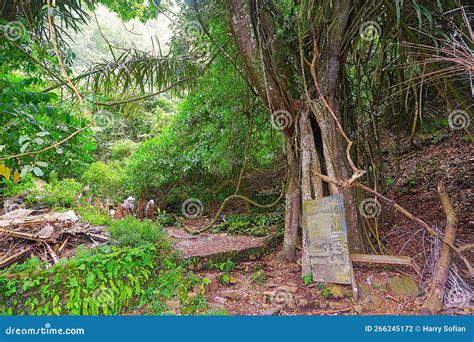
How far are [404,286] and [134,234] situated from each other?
2.34 m

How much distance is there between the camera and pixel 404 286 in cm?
259

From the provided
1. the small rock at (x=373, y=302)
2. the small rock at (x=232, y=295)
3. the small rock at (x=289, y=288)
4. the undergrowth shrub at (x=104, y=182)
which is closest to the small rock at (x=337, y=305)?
the small rock at (x=373, y=302)

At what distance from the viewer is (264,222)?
464cm

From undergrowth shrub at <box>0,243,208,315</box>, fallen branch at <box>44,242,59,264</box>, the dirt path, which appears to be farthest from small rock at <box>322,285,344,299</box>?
fallen branch at <box>44,242,59,264</box>

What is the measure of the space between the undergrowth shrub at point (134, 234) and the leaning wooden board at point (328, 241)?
57.6 inches

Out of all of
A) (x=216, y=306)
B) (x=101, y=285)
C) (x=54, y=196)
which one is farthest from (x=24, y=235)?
(x=216, y=306)

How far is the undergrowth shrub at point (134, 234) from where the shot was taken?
3010 mm

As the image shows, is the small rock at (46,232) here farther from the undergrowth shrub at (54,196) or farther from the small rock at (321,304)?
the small rock at (321,304)

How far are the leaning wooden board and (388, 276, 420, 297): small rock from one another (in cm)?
35

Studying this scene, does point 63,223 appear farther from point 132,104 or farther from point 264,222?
point 264,222

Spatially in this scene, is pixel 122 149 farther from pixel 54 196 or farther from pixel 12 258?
pixel 12 258

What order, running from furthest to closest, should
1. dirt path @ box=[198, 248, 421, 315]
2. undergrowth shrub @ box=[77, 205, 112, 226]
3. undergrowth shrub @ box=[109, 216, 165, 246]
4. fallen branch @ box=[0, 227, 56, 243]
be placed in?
undergrowth shrub @ box=[77, 205, 112, 226]
undergrowth shrub @ box=[109, 216, 165, 246]
fallen branch @ box=[0, 227, 56, 243]
dirt path @ box=[198, 248, 421, 315]

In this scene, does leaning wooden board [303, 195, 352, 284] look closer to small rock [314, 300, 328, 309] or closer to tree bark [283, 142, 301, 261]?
small rock [314, 300, 328, 309]

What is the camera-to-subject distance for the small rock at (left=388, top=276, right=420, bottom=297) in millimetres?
2541
